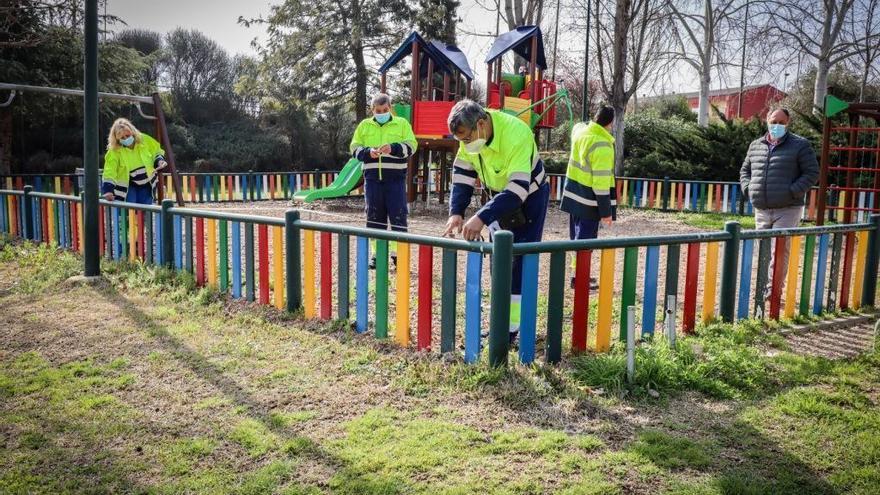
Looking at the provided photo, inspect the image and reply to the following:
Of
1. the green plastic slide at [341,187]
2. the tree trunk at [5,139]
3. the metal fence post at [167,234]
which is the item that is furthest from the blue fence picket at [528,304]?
the tree trunk at [5,139]

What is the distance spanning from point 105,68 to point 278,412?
19918mm

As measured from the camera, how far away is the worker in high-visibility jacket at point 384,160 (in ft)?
23.6

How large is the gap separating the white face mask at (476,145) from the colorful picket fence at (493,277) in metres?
0.64

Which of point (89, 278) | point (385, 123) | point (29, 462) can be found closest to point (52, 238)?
point (89, 278)

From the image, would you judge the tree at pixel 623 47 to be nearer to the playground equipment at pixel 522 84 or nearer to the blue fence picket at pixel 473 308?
the playground equipment at pixel 522 84

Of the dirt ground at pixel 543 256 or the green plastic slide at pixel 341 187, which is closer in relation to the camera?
the dirt ground at pixel 543 256

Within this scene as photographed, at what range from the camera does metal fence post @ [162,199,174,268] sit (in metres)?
6.86

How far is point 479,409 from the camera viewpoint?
3.76 metres

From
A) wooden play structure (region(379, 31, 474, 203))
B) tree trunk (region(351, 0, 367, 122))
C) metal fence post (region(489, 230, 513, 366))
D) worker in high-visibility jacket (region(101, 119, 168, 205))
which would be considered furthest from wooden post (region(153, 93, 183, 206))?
tree trunk (region(351, 0, 367, 122))

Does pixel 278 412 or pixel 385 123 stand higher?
pixel 385 123

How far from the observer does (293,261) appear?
5.61 m

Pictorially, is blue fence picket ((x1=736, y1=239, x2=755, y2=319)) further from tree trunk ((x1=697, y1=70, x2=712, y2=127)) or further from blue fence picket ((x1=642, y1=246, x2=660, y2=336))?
tree trunk ((x1=697, y1=70, x2=712, y2=127))

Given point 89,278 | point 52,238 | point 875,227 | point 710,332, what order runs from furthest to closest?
1. point 52,238
2. point 89,278
3. point 875,227
4. point 710,332

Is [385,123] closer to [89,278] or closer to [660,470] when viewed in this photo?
[89,278]
